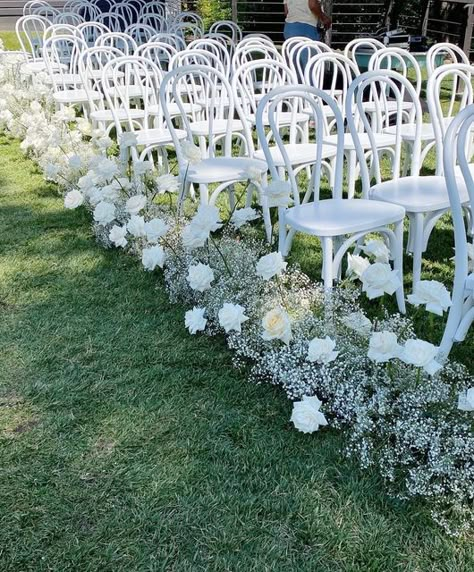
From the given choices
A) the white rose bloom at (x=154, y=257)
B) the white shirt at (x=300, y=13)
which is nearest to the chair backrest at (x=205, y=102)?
the white rose bloom at (x=154, y=257)

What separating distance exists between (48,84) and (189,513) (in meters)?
5.61

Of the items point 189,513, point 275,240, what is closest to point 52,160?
point 275,240

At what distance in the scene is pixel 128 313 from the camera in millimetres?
3018

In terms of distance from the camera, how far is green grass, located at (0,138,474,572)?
1741mm

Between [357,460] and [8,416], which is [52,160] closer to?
[8,416]

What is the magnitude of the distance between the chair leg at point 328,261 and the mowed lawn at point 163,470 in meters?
0.52

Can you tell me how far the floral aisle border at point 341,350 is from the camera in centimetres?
188

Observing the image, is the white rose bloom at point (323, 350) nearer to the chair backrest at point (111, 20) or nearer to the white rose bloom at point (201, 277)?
the white rose bloom at point (201, 277)

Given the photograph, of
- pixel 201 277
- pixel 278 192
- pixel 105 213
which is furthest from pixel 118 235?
pixel 278 192

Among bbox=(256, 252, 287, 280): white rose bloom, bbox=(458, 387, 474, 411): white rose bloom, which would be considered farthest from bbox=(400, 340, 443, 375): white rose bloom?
bbox=(256, 252, 287, 280): white rose bloom

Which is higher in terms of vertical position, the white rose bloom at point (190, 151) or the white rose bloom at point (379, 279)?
the white rose bloom at point (190, 151)

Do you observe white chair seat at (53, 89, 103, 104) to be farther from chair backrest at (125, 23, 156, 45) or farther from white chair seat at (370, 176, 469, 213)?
white chair seat at (370, 176, 469, 213)

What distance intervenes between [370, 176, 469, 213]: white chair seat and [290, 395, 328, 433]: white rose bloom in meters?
1.14

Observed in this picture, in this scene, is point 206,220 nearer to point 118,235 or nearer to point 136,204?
point 136,204
